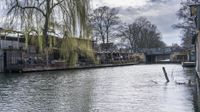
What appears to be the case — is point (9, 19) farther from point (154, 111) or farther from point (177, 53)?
point (177, 53)

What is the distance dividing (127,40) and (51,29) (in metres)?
80.2

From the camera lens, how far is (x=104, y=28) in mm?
99062

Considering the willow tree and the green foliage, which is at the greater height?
the willow tree

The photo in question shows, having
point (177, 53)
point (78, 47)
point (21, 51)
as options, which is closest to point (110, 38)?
point (177, 53)

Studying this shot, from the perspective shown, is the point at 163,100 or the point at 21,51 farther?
the point at 21,51

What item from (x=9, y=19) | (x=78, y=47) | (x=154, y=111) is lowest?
(x=154, y=111)

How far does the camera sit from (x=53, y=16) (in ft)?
112

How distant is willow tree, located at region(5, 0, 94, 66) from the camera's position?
33.5 m

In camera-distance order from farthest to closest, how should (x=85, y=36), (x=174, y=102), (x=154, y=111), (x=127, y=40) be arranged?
(x=127, y=40)
(x=85, y=36)
(x=174, y=102)
(x=154, y=111)

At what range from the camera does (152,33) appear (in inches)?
4865

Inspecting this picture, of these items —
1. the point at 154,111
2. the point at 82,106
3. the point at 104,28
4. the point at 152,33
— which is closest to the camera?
the point at 154,111

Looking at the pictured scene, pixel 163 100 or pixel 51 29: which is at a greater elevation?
pixel 51 29

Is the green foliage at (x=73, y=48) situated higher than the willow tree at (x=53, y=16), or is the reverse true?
the willow tree at (x=53, y=16)

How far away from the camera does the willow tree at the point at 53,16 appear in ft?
110
